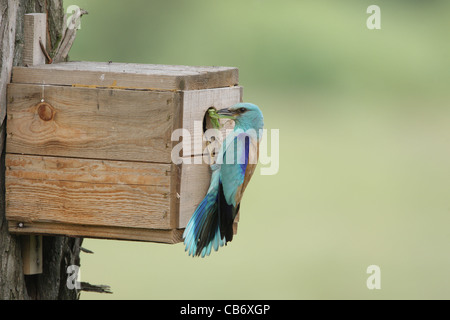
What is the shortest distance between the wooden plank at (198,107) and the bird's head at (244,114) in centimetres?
10

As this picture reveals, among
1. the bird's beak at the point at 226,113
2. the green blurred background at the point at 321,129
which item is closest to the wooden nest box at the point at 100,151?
the bird's beak at the point at 226,113

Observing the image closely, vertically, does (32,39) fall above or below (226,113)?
above

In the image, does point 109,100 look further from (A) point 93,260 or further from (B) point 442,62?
(B) point 442,62

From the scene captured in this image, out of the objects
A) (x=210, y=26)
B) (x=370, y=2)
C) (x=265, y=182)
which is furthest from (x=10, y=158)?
(x=370, y=2)

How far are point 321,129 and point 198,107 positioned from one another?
10.4 m

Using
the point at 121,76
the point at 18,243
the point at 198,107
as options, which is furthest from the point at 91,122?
the point at 18,243

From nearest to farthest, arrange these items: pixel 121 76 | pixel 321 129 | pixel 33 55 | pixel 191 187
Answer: pixel 121 76 < pixel 191 187 < pixel 33 55 < pixel 321 129

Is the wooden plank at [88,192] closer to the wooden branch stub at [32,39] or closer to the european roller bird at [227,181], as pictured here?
the european roller bird at [227,181]

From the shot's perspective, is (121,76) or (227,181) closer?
(121,76)

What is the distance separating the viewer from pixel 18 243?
4.50 metres

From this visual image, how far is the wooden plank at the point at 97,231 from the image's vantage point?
13.8ft

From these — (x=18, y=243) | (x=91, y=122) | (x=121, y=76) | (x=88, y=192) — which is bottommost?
(x=18, y=243)

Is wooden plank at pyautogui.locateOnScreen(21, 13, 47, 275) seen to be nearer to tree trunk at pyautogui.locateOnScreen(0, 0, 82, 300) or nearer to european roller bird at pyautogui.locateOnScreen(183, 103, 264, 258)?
tree trunk at pyautogui.locateOnScreen(0, 0, 82, 300)

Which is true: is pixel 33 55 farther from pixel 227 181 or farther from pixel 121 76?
pixel 227 181
